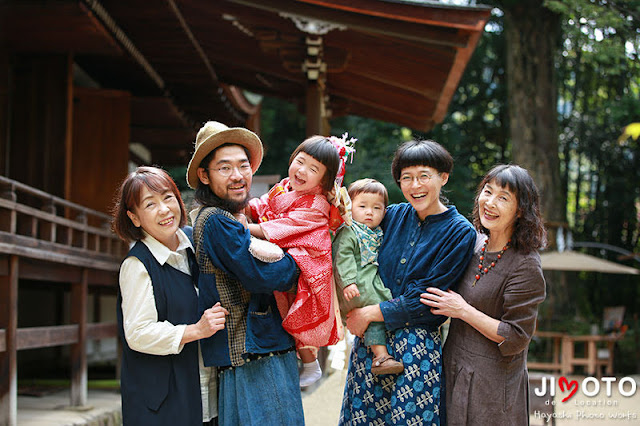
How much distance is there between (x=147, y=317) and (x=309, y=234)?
2.43 ft

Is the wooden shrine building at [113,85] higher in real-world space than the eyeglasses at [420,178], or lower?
higher

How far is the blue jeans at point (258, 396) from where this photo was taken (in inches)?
107

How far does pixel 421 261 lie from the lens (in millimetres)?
3002

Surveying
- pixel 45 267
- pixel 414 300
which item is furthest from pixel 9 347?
pixel 414 300

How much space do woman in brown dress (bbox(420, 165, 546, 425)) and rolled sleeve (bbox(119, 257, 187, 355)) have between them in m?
1.07

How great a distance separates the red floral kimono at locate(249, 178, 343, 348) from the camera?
9.25ft

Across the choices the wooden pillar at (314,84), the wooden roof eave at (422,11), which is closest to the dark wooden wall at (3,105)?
the wooden pillar at (314,84)

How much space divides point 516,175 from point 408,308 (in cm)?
75

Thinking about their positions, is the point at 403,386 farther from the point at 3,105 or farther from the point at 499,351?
the point at 3,105

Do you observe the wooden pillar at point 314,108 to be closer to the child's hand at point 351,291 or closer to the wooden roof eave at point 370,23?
the wooden roof eave at point 370,23

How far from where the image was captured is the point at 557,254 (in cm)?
1259

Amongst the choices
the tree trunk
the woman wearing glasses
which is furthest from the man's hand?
the tree trunk

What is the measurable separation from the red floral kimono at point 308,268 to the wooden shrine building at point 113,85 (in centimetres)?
278

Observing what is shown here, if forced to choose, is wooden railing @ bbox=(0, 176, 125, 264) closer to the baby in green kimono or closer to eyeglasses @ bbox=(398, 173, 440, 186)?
the baby in green kimono
